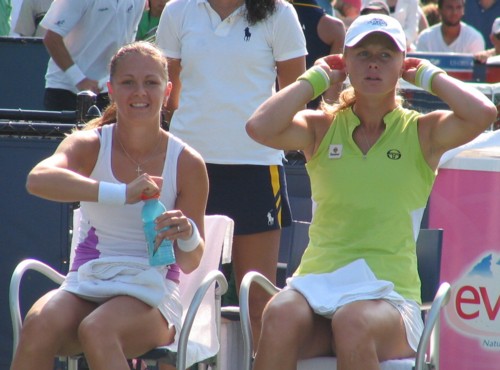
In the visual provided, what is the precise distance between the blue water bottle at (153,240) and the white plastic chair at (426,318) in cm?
27

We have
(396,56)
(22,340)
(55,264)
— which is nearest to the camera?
(22,340)

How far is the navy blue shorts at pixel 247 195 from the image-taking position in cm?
437

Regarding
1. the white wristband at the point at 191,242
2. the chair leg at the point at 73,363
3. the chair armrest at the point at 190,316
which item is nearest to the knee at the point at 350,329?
the chair armrest at the point at 190,316

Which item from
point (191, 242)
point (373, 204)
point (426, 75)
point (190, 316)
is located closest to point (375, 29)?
point (426, 75)

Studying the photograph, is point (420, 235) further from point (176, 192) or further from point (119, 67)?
point (119, 67)

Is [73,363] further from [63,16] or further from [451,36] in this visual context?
[451,36]

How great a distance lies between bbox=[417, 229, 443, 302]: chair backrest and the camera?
4020 mm

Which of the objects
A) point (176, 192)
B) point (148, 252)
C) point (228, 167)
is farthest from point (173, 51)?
point (148, 252)

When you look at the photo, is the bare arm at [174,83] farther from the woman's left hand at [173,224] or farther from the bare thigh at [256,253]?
the woman's left hand at [173,224]

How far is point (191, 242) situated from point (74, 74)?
101 inches

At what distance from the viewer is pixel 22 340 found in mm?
3586

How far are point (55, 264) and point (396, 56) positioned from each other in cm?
196

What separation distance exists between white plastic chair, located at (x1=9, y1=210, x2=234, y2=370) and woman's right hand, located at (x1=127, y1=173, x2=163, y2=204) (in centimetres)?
35

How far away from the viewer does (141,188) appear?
361cm
